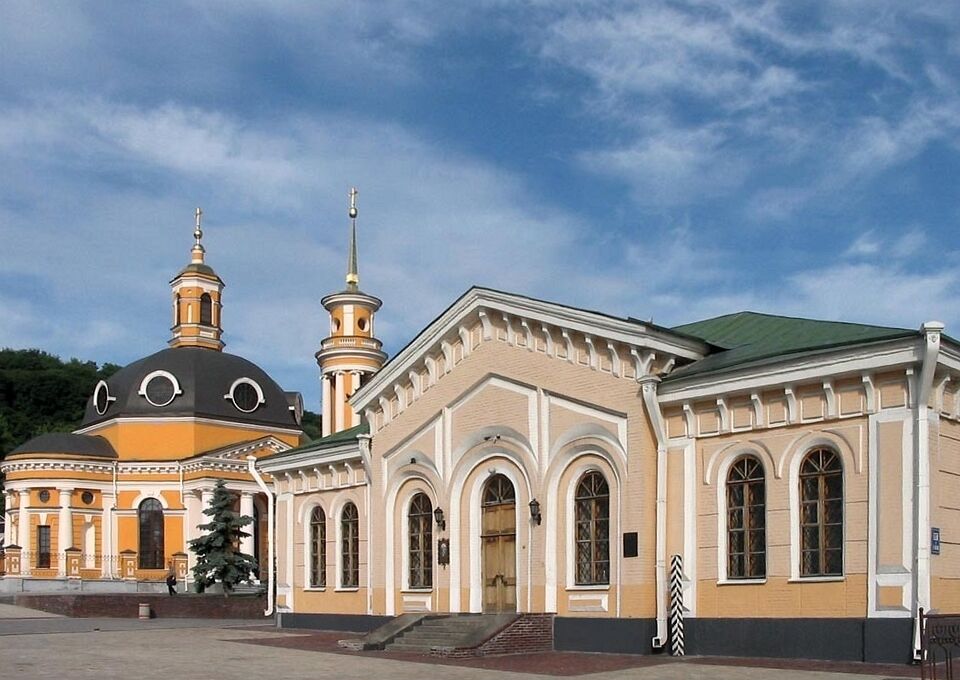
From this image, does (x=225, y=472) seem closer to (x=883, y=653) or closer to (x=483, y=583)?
(x=483, y=583)

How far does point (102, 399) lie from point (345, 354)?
1188 centimetres

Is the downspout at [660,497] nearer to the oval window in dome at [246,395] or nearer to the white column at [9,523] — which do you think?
the oval window in dome at [246,395]

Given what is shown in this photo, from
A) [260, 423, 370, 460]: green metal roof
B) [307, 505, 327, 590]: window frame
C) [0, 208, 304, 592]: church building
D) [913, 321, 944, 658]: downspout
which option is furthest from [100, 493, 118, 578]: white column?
[913, 321, 944, 658]: downspout

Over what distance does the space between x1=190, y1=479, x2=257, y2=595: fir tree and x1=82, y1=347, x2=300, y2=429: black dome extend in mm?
8840

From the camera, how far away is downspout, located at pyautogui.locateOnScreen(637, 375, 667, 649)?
19000 millimetres

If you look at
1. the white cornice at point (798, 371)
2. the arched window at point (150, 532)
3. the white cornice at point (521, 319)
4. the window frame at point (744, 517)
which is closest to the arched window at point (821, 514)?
the window frame at point (744, 517)

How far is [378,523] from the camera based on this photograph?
987 inches

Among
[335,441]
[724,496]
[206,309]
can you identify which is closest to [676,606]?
[724,496]

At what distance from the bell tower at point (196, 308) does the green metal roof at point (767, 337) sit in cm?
3925

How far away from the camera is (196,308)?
58594 mm

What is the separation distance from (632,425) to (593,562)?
8.41ft

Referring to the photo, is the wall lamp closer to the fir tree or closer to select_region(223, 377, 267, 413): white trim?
the fir tree

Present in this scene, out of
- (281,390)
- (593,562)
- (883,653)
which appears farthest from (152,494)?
(883,653)

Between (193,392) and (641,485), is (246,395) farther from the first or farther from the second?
(641,485)
